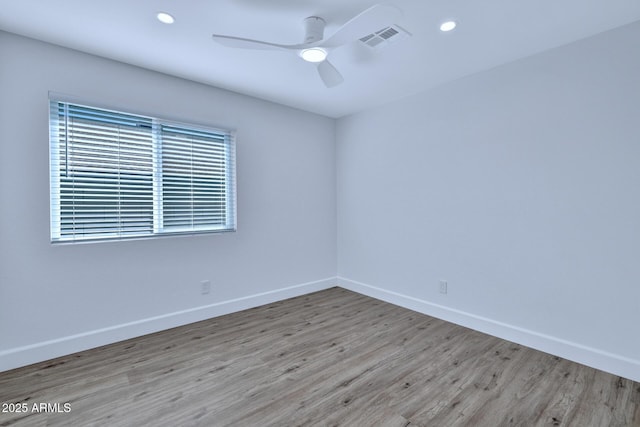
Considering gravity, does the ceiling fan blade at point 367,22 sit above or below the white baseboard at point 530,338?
above

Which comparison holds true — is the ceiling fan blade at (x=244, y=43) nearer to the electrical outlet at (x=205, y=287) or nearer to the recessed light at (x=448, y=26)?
the recessed light at (x=448, y=26)

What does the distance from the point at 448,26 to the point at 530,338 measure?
2.51 meters

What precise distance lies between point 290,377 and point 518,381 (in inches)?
60.9

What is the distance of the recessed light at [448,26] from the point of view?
6.49 feet

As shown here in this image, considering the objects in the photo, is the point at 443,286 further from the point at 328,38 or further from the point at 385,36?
the point at 328,38

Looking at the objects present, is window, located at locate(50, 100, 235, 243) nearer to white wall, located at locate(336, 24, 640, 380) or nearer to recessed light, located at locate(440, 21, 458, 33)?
white wall, located at locate(336, 24, 640, 380)

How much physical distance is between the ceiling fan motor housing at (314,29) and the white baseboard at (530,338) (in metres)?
2.71

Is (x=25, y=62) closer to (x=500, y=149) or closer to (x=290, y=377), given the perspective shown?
(x=290, y=377)

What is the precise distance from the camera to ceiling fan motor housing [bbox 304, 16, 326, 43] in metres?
1.90

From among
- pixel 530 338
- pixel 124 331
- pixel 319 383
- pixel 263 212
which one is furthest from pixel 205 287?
pixel 530 338

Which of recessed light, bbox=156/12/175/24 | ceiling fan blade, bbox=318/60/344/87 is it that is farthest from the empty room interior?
ceiling fan blade, bbox=318/60/344/87

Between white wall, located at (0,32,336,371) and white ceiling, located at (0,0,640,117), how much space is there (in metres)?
0.25

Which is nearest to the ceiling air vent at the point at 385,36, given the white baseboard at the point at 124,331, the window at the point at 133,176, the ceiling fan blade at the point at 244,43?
the ceiling fan blade at the point at 244,43

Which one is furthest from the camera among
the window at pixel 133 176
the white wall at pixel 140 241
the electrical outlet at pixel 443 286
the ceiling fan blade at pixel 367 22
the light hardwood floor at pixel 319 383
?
the electrical outlet at pixel 443 286
